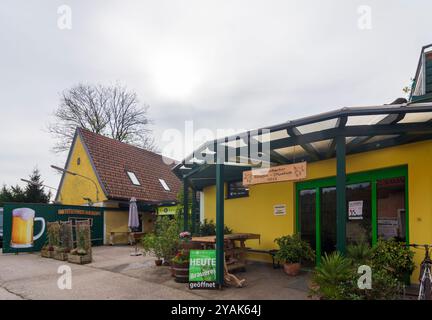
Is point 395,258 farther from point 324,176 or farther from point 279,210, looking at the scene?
point 279,210

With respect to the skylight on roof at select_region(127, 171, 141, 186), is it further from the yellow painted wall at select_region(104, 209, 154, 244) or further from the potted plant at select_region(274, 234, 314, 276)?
the potted plant at select_region(274, 234, 314, 276)

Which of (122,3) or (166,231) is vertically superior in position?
(122,3)

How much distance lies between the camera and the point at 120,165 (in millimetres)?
19391

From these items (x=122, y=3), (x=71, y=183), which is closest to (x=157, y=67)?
(x=122, y=3)

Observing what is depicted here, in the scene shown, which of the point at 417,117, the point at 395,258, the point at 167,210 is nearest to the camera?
the point at 417,117

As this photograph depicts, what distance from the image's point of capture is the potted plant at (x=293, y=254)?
712 centimetres

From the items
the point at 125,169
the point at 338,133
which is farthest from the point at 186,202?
the point at 125,169

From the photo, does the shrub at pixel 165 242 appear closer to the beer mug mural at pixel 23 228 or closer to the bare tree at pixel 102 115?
the beer mug mural at pixel 23 228

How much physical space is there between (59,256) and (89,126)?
630 inches

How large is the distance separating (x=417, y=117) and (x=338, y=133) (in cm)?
114

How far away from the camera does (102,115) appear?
85.4ft

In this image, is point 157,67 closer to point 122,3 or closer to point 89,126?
point 122,3

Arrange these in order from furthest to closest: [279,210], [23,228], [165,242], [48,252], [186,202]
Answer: [23,228]
[48,252]
[186,202]
[279,210]
[165,242]

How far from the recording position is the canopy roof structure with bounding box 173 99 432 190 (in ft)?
15.1
